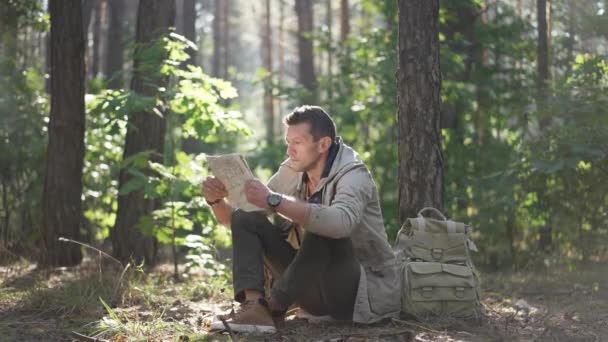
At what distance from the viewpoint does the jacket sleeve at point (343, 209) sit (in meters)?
3.99

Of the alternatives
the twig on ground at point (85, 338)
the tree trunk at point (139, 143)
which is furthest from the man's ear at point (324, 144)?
the tree trunk at point (139, 143)

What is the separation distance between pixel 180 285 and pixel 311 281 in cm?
289

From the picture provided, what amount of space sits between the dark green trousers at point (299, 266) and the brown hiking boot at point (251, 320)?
0.32ft

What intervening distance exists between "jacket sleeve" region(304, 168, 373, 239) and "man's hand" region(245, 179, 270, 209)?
0.83 feet

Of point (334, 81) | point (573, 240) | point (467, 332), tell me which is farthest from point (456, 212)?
point (467, 332)

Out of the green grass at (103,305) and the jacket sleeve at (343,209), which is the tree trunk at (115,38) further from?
the jacket sleeve at (343,209)

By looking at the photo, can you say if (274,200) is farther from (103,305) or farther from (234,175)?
(103,305)

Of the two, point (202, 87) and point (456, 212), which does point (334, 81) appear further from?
point (202, 87)

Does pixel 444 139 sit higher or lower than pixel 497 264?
higher

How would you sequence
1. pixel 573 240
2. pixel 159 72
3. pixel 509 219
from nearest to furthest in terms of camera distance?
pixel 159 72 < pixel 573 240 < pixel 509 219

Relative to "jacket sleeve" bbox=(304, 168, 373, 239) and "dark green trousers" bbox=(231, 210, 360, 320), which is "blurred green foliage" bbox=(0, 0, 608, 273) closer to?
"dark green trousers" bbox=(231, 210, 360, 320)

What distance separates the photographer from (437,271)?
4590 mm

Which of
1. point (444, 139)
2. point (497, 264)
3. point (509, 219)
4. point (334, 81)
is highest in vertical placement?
point (334, 81)

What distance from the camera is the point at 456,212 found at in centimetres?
987
